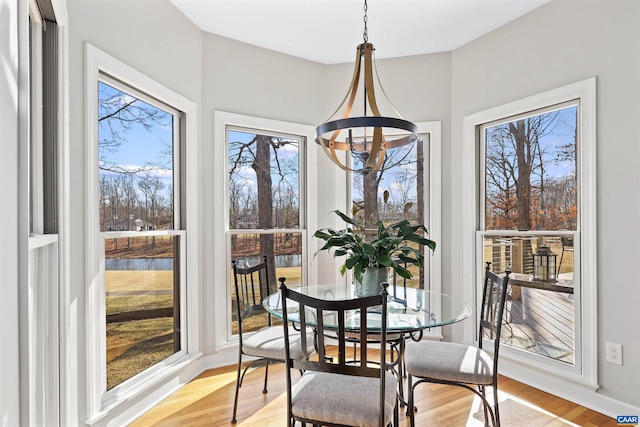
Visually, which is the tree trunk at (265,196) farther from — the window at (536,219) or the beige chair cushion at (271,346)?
the window at (536,219)

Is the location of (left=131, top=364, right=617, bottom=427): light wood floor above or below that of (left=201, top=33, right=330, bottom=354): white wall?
below

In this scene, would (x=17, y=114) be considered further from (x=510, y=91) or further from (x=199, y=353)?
(x=510, y=91)

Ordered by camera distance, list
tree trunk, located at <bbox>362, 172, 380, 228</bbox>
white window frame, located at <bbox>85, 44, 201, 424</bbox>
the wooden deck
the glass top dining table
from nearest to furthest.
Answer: the glass top dining table
white window frame, located at <bbox>85, 44, 201, 424</bbox>
the wooden deck
tree trunk, located at <bbox>362, 172, 380, 228</bbox>

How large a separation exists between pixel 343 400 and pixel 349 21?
2.71 meters

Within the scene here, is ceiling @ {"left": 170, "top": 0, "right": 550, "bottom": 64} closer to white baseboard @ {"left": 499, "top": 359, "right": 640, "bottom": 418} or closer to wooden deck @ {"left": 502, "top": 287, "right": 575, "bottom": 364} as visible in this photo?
wooden deck @ {"left": 502, "top": 287, "right": 575, "bottom": 364}

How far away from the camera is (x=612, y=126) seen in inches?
94.9

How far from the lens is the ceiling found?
279 centimetres

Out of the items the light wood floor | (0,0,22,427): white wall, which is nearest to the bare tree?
the light wood floor

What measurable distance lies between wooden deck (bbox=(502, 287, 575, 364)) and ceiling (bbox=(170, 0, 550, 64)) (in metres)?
2.16

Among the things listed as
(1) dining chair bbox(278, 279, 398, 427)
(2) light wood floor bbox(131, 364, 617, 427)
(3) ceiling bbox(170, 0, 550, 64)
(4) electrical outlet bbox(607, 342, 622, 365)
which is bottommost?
(2) light wood floor bbox(131, 364, 617, 427)

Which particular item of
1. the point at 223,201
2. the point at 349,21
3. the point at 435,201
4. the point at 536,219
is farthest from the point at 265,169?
the point at 536,219

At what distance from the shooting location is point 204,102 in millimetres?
3184

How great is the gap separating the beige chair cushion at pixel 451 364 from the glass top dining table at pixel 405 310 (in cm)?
24

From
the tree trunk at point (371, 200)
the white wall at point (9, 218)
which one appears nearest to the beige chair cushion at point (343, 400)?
the white wall at point (9, 218)
